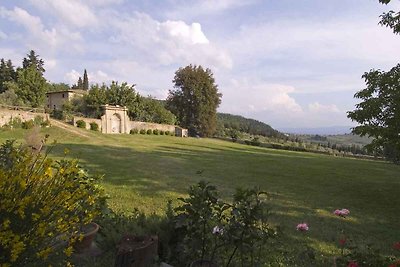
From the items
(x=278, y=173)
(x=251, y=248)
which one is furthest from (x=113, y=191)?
(x=278, y=173)

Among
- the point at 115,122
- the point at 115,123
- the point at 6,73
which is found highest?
the point at 6,73

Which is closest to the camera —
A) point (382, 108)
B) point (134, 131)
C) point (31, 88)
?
point (382, 108)

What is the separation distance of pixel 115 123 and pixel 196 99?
615 inches

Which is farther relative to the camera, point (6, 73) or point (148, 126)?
point (6, 73)

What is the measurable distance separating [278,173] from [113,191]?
25.8 feet

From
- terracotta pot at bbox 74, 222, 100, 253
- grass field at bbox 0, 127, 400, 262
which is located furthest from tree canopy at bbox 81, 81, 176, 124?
terracotta pot at bbox 74, 222, 100, 253

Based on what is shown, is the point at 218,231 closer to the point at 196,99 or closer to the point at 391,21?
the point at 391,21

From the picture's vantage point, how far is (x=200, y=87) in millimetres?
47750

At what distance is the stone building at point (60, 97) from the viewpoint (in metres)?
45.5

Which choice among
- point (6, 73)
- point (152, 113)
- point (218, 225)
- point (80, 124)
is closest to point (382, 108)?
point (218, 225)

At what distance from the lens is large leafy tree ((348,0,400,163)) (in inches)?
347

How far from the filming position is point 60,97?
4788cm

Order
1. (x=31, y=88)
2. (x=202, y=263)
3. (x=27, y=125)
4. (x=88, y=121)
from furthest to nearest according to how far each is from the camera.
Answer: (x=31, y=88), (x=88, y=121), (x=27, y=125), (x=202, y=263)

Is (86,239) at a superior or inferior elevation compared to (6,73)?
inferior
